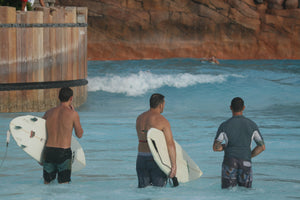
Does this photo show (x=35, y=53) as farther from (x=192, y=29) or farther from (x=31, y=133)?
(x=192, y=29)

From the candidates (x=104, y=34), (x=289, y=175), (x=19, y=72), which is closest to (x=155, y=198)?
(x=289, y=175)

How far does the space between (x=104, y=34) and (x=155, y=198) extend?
20.7 meters

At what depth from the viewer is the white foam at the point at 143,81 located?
18672mm

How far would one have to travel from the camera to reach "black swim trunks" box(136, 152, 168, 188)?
18.5 ft

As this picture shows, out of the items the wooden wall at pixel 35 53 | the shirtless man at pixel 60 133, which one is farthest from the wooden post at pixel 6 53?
the shirtless man at pixel 60 133

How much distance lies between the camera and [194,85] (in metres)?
19.7

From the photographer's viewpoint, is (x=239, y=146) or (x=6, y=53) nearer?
(x=239, y=146)

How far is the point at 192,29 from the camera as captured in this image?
2598cm

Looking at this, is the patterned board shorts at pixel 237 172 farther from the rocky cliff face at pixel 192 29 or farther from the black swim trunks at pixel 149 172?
the rocky cliff face at pixel 192 29

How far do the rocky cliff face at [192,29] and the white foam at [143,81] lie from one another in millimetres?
4424

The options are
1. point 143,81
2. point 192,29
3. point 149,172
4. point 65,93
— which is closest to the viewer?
point 149,172

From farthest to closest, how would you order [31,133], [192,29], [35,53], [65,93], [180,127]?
[192,29]
[35,53]
[180,127]
[31,133]
[65,93]

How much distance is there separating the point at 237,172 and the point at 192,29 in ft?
68.1

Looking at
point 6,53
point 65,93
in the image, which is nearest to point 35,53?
point 6,53
